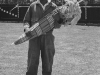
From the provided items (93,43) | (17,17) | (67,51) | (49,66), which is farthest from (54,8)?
(17,17)

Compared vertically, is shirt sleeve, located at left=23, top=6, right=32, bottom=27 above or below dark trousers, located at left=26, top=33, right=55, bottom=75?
Answer: above

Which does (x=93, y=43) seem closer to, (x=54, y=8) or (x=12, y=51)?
(x=12, y=51)

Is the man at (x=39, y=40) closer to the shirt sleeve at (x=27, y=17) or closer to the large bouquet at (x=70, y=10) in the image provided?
the shirt sleeve at (x=27, y=17)

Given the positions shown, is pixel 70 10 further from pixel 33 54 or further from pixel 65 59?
pixel 65 59

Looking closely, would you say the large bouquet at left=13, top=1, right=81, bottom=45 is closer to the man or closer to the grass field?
the man

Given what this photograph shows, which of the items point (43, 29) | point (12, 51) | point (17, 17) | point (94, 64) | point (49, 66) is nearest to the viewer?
point (43, 29)

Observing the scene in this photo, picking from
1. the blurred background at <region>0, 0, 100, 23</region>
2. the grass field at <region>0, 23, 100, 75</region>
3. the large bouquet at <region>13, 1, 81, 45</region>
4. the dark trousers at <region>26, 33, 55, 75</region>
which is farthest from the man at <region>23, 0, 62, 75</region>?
the blurred background at <region>0, 0, 100, 23</region>

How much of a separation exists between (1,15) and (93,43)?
49.3 feet

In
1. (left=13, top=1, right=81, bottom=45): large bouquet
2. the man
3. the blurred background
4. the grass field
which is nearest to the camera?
(left=13, top=1, right=81, bottom=45): large bouquet

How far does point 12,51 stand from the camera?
10.8 m

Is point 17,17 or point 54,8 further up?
point 54,8

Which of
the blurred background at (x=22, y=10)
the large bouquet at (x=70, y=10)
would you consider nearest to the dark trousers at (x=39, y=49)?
the large bouquet at (x=70, y=10)

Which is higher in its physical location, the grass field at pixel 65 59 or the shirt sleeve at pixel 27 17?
the shirt sleeve at pixel 27 17

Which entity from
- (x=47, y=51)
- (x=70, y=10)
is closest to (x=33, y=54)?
(x=47, y=51)
